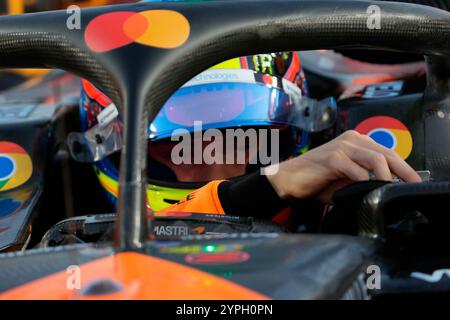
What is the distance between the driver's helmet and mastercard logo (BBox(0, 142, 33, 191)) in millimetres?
169

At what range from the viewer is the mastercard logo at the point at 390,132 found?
1.84 meters

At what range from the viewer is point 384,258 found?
822 mm

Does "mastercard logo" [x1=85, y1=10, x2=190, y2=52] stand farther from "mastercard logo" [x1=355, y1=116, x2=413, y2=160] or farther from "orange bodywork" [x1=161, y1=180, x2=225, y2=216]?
"mastercard logo" [x1=355, y1=116, x2=413, y2=160]

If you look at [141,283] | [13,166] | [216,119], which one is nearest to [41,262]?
[141,283]

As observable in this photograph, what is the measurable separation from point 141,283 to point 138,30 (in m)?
0.39

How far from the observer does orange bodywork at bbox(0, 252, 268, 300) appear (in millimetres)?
689

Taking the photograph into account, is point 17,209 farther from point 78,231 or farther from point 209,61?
point 209,61

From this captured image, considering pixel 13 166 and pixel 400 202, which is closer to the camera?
pixel 400 202

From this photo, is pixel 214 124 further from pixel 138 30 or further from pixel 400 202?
pixel 400 202

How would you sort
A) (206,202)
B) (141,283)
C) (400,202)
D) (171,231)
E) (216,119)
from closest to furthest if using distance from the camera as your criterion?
(141,283), (400,202), (171,231), (206,202), (216,119)

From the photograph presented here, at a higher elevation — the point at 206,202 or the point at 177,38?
the point at 177,38

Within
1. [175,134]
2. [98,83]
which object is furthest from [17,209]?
[98,83]

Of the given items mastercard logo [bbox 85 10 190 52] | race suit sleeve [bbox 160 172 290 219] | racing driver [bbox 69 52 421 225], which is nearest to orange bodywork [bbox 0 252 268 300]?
mastercard logo [bbox 85 10 190 52]

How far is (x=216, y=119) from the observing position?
6.01 ft
